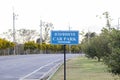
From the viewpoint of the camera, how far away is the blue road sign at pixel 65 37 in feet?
57.4

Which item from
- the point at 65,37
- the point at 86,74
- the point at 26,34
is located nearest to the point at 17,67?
the point at 86,74

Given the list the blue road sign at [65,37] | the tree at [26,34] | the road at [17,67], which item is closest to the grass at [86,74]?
the road at [17,67]

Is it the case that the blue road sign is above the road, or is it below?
above

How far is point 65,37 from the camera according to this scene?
17594 mm

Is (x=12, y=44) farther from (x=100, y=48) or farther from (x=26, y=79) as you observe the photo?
(x=26, y=79)

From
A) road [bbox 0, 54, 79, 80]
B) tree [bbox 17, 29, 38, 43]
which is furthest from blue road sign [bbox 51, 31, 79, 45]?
tree [bbox 17, 29, 38, 43]

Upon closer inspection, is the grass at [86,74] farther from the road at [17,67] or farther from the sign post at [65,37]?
the sign post at [65,37]

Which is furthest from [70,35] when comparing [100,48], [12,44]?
[12,44]

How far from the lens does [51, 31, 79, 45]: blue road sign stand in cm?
1750

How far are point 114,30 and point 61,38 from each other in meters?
3.70

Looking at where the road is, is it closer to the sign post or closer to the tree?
the sign post

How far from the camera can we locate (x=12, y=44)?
331 ft

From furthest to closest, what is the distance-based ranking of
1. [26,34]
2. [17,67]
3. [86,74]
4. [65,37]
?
[26,34] < [17,67] < [86,74] < [65,37]

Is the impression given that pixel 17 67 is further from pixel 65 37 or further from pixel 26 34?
pixel 26 34
